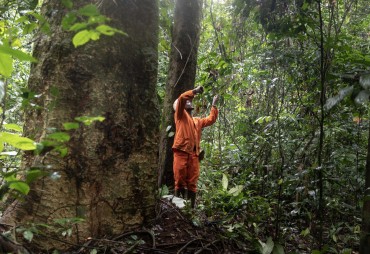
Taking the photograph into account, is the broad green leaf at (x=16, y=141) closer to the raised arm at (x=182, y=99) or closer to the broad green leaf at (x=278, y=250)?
the broad green leaf at (x=278, y=250)

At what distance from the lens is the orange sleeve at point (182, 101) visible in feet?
15.4

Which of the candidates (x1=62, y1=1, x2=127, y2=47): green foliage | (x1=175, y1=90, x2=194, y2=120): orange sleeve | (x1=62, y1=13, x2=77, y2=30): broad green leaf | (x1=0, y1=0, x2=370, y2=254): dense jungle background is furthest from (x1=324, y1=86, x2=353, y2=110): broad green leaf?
(x1=175, y1=90, x2=194, y2=120): orange sleeve

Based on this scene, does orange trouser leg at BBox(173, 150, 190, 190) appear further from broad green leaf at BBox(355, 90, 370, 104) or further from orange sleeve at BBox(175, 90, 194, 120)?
broad green leaf at BBox(355, 90, 370, 104)

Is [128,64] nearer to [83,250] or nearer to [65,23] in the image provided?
[83,250]

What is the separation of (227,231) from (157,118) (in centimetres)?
132

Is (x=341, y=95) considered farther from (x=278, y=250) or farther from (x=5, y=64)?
(x=278, y=250)

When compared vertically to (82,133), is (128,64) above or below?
above

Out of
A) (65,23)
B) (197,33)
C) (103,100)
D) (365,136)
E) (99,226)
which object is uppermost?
(197,33)

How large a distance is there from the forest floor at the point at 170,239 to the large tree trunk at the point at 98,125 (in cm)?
→ 11

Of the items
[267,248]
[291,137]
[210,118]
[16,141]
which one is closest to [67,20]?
[16,141]

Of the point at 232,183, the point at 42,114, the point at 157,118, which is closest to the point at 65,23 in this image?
the point at 42,114

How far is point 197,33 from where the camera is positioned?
18.3ft

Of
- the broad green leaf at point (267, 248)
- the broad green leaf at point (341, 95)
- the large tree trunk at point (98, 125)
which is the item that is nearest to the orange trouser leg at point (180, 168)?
the broad green leaf at point (267, 248)

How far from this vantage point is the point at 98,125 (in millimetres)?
2566
